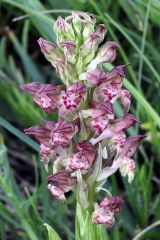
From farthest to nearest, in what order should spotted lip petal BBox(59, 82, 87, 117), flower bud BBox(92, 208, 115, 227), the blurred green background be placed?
the blurred green background, flower bud BBox(92, 208, 115, 227), spotted lip petal BBox(59, 82, 87, 117)

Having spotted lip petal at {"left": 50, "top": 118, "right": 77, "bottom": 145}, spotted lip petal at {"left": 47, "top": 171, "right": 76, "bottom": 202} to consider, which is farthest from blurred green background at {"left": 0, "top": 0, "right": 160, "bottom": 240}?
spotted lip petal at {"left": 50, "top": 118, "right": 77, "bottom": 145}

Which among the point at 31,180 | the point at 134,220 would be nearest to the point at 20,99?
the point at 31,180

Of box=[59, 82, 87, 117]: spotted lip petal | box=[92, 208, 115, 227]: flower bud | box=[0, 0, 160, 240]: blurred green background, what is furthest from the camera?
box=[0, 0, 160, 240]: blurred green background

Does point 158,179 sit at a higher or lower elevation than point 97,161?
lower

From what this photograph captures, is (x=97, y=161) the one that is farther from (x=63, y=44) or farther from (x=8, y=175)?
(x=8, y=175)

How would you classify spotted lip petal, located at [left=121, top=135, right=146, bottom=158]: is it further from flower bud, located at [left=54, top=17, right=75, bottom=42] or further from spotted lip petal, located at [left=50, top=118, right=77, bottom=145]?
flower bud, located at [left=54, top=17, right=75, bottom=42]

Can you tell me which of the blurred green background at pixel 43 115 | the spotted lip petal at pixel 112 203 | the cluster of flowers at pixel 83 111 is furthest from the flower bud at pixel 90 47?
the blurred green background at pixel 43 115
